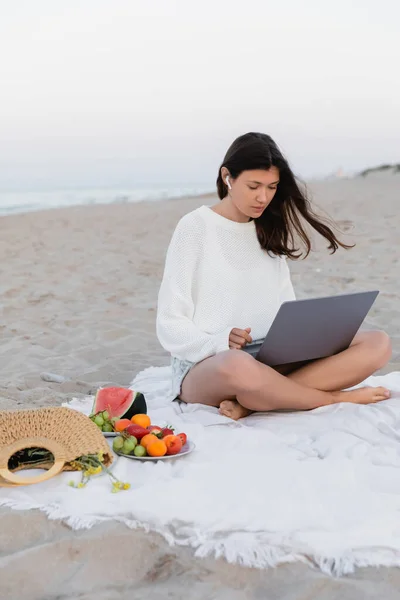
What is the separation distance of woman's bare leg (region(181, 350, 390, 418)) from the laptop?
117mm

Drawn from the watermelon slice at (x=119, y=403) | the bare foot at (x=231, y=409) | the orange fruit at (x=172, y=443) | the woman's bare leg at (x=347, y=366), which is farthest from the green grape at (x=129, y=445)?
the woman's bare leg at (x=347, y=366)

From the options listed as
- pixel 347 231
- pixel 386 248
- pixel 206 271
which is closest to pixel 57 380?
pixel 206 271

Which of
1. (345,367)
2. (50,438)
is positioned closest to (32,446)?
(50,438)

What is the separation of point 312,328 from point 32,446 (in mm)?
1395

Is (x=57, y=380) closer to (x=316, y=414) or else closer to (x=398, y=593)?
(x=316, y=414)

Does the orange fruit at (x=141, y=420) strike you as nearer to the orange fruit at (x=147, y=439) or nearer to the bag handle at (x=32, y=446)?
the orange fruit at (x=147, y=439)

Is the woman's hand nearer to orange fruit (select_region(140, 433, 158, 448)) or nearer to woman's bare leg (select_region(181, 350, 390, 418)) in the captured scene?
woman's bare leg (select_region(181, 350, 390, 418))

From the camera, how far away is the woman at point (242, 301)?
346 cm

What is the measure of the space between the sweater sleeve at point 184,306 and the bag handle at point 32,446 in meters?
0.98

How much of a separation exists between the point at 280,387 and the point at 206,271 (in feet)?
2.43

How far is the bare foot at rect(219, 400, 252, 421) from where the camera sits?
11.4 feet

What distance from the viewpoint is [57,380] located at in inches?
175

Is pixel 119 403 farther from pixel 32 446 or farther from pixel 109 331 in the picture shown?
pixel 109 331

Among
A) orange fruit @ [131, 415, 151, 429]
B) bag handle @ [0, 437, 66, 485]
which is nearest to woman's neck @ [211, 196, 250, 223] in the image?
orange fruit @ [131, 415, 151, 429]
